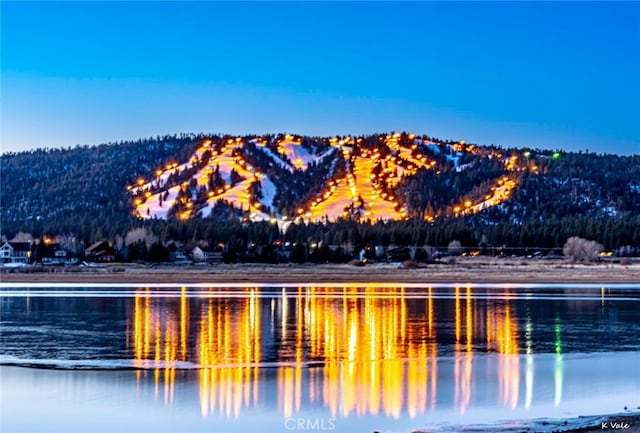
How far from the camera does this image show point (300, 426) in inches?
699

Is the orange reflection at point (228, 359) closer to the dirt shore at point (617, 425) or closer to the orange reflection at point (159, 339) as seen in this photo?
the orange reflection at point (159, 339)

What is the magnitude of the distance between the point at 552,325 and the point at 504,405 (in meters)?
17.2

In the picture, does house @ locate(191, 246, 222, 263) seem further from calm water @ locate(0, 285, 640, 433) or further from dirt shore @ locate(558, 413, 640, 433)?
dirt shore @ locate(558, 413, 640, 433)

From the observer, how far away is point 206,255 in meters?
152

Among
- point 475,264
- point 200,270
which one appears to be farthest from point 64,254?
point 475,264

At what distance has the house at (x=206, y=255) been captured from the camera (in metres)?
147

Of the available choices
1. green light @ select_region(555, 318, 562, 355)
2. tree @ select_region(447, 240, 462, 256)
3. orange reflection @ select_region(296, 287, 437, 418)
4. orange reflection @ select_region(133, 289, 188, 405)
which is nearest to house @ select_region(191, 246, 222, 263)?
tree @ select_region(447, 240, 462, 256)

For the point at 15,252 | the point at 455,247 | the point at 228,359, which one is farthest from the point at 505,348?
the point at 455,247

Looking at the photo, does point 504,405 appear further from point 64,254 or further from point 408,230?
A: point 408,230
